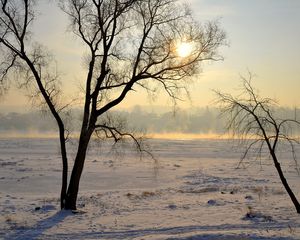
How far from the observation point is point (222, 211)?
1889 centimetres

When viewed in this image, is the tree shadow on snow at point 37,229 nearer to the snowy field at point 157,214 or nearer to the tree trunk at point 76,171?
the snowy field at point 157,214

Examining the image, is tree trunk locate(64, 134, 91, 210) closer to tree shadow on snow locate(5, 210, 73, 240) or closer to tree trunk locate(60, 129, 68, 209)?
tree trunk locate(60, 129, 68, 209)

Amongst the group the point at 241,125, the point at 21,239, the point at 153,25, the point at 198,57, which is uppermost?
the point at 153,25

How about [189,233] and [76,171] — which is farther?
[76,171]

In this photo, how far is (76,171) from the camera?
19.0 metres

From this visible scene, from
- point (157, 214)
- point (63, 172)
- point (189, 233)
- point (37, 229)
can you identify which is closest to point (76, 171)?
point (63, 172)

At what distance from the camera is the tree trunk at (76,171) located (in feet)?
61.8

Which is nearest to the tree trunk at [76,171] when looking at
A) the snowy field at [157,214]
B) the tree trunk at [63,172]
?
the tree trunk at [63,172]

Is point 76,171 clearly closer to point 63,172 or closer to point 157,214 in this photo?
point 63,172

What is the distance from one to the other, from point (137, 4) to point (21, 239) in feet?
32.3

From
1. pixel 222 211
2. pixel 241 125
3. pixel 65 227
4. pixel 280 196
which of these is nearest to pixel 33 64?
pixel 65 227

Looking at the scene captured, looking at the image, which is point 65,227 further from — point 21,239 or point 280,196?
point 280,196

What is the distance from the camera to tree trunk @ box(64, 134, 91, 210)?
18.8 m

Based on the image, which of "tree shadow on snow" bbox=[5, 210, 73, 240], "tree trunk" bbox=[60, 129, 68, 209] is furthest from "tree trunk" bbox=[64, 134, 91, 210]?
"tree shadow on snow" bbox=[5, 210, 73, 240]
